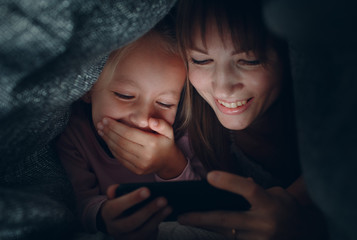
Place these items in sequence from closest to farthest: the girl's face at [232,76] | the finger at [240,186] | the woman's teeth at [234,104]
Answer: the finger at [240,186] → the girl's face at [232,76] → the woman's teeth at [234,104]

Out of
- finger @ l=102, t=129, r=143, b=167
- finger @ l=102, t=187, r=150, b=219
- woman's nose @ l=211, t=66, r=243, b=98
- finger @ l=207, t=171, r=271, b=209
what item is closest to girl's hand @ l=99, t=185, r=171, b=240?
finger @ l=102, t=187, r=150, b=219

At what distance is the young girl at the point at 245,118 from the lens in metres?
0.62

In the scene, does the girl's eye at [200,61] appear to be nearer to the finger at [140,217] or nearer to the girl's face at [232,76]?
the girl's face at [232,76]

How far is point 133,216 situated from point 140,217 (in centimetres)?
2

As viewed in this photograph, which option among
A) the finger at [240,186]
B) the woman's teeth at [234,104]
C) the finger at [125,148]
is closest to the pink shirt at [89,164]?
the finger at [125,148]

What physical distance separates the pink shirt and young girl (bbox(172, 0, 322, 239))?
0.09 meters

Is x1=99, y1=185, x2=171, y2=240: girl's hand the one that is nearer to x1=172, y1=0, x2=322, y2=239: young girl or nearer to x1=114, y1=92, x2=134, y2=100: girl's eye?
x1=172, y1=0, x2=322, y2=239: young girl

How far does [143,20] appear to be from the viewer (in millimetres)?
578

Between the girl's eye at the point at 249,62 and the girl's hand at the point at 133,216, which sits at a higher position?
the girl's eye at the point at 249,62

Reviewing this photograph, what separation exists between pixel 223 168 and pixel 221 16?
0.52 meters

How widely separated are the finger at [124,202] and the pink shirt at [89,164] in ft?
0.52

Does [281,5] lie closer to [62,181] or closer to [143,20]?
[143,20]

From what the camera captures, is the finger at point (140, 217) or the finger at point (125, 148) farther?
the finger at point (125, 148)

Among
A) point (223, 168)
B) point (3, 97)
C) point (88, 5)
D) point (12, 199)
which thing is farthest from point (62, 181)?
point (223, 168)
